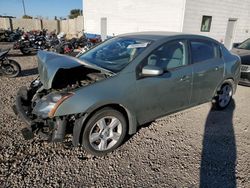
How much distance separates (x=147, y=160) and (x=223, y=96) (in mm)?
2554

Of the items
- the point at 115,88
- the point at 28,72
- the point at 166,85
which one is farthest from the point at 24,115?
the point at 28,72

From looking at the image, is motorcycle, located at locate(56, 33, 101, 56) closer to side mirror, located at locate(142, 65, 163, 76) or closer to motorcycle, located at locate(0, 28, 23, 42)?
Result: motorcycle, located at locate(0, 28, 23, 42)

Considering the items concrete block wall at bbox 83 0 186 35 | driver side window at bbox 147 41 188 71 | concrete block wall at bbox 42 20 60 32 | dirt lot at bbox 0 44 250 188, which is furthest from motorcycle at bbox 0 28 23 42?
driver side window at bbox 147 41 188 71

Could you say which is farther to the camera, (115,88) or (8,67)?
(8,67)

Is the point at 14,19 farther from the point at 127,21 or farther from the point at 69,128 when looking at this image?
the point at 69,128

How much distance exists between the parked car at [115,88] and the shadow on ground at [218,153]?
0.55 metres

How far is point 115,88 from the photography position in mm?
2799

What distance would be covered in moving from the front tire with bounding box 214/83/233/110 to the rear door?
1.08ft

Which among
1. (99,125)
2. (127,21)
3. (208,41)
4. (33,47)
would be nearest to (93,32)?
(127,21)

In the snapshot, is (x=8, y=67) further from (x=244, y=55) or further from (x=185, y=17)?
(x=185, y=17)

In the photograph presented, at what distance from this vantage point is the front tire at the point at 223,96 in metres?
4.47

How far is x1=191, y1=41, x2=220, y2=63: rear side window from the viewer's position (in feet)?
12.1

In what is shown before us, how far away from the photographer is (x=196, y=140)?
3.44 metres

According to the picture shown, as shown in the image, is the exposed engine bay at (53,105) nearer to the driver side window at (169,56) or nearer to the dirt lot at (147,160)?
the dirt lot at (147,160)
